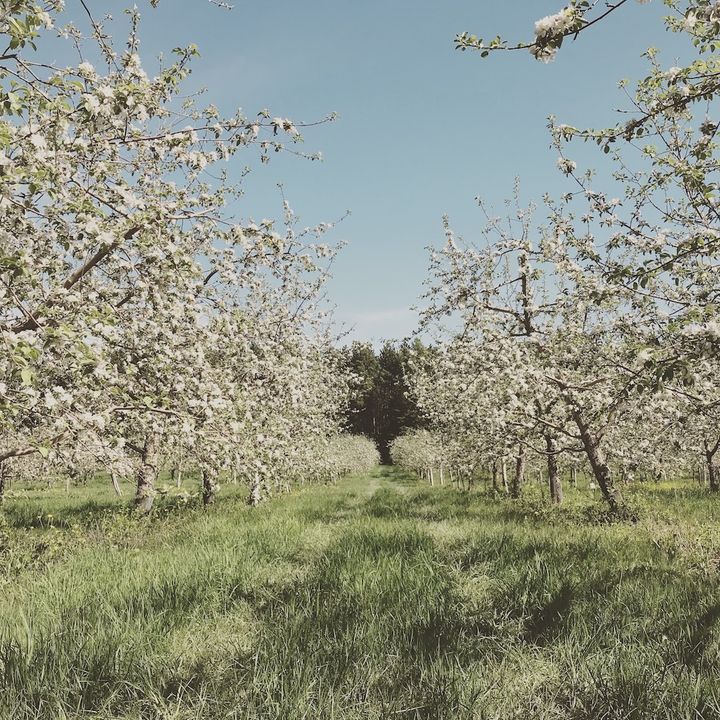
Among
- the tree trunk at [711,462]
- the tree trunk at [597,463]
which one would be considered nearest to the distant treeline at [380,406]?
the tree trunk at [711,462]

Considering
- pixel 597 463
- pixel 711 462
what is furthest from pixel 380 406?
pixel 597 463

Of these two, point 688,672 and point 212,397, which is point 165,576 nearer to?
point 212,397

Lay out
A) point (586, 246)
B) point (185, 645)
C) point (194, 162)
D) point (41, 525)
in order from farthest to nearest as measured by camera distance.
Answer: point (41, 525)
point (586, 246)
point (194, 162)
point (185, 645)

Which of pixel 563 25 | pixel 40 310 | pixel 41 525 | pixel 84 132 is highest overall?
pixel 84 132

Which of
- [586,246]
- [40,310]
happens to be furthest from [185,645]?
[586,246]

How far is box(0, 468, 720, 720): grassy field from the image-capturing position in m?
3.25

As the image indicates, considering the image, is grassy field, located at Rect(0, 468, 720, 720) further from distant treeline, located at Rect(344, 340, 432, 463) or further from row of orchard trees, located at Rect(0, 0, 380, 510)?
distant treeline, located at Rect(344, 340, 432, 463)

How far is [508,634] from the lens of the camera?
434cm

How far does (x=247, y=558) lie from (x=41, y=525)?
975cm

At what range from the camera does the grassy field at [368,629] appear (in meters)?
3.25

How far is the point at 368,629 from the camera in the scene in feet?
14.1

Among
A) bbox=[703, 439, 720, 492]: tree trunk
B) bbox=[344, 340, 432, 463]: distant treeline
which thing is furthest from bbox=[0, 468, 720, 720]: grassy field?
bbox=[344, 340, 432, 463]: distant treeline

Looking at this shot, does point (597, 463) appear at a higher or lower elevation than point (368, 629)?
higher

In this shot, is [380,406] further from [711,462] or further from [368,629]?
[368,629]
